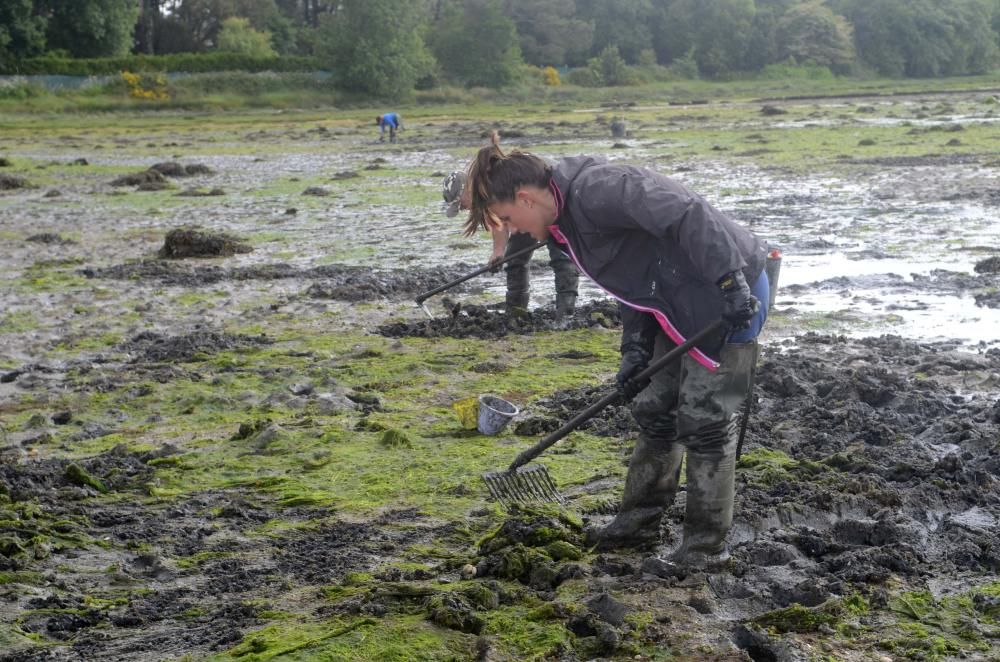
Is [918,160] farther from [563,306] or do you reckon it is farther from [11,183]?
[11,183]

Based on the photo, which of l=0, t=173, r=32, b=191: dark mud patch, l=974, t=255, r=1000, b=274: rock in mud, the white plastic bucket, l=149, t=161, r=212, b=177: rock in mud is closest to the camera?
the white plastic bucket

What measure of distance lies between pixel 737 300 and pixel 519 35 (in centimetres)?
8011

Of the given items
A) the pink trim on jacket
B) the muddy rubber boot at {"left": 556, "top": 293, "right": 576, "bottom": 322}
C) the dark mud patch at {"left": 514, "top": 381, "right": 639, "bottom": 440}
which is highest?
the pink trim on jacket

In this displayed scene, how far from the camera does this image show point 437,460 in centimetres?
666

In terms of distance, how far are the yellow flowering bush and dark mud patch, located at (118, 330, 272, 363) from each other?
166ft

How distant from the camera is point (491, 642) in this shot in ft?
14.1

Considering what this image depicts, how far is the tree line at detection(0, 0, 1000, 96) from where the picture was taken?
62.6 metres

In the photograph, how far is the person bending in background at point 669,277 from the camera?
175 inches

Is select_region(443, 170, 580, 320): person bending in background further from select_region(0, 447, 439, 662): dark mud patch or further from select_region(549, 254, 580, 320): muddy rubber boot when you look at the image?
select_region(0, 447, 439, 662): dark mud patch

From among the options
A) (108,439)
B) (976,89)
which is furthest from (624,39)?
(108,439)

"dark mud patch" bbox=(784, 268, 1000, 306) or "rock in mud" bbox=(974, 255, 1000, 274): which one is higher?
"rock in mud" bbox=(974, 255, 1000, 274)

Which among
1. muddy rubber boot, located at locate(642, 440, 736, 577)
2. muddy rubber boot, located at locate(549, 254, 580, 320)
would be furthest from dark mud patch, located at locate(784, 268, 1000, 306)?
muddy rubber boot, located at locate(642, 440, 736, 577)

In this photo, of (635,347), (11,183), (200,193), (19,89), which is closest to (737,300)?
(635,347)

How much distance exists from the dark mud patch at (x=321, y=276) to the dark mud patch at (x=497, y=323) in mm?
1336
